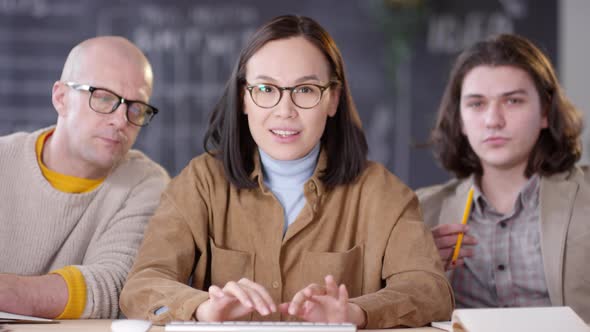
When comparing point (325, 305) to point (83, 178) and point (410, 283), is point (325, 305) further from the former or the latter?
point (83, 178)

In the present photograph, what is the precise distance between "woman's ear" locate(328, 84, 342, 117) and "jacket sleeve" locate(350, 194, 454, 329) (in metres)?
0.30

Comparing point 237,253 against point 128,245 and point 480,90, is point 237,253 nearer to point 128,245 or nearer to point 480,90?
point 128,245

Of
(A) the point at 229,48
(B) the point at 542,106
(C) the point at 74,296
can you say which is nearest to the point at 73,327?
(C) the point at 74,296

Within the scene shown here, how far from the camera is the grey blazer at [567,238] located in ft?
7.00

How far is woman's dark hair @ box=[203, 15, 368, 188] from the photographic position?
1.81 meters

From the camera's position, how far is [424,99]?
13.4ft

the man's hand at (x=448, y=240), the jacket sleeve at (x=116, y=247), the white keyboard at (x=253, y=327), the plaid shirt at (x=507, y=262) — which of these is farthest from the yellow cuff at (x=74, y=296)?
the plaid shirt at (x=507, y=262)

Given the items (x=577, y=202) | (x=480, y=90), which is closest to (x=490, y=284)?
(x=577, y=202)

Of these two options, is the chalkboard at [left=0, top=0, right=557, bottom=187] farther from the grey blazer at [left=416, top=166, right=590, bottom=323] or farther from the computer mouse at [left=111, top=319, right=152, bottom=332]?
the computer mouse at [left=111, top=319, right=152, bottom=332]

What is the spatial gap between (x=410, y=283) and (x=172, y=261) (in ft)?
1.80

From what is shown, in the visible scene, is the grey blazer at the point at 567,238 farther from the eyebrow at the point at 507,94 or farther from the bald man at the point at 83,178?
the bald man at the point at 83,178

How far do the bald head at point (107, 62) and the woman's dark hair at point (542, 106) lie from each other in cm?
110

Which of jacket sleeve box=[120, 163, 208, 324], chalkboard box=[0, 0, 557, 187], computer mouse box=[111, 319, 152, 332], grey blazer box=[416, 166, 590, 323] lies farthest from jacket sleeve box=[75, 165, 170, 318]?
chalkboard box=[0, 0, 557, 187]

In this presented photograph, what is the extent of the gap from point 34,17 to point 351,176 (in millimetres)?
2729
